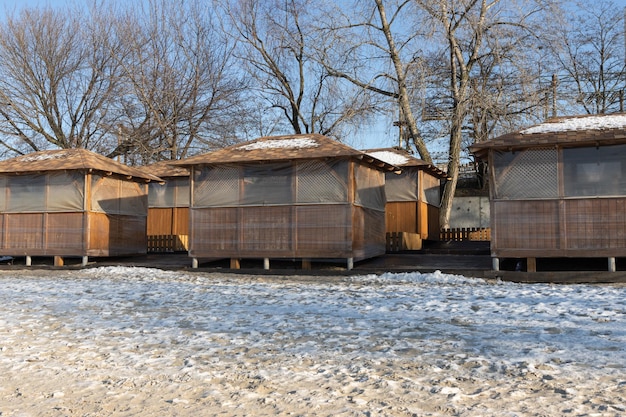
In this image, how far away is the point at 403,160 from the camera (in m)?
20.2

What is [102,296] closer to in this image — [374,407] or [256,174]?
[256,174]

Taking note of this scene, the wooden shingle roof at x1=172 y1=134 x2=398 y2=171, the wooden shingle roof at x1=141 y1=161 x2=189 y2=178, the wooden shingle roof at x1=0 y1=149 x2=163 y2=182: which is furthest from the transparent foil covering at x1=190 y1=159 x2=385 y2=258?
the wooden shingle roof at x1=141 y1=161 x2=189 y2=178

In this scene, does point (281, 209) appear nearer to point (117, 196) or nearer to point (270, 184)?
point (270, 184)

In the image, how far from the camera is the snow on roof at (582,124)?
12.2 m

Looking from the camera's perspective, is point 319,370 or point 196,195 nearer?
point 319,370

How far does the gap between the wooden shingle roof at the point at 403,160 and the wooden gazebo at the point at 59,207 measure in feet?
30.4

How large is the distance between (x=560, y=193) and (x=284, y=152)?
6.50 meters

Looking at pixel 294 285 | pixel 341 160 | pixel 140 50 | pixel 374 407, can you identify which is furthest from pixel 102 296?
pixel 140 50

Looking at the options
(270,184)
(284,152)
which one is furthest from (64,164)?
(284,152)

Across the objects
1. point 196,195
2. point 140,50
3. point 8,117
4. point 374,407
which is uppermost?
Answer: point 140,50

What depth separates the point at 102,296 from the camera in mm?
9984

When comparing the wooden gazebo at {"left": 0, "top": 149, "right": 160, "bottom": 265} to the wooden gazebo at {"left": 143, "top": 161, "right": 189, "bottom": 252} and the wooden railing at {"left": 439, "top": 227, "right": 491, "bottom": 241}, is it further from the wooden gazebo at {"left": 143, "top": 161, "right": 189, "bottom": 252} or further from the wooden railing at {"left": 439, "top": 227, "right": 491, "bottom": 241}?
the wooden railing at {"left": 439, "top": 227, "right": 491, "bottom": 241}

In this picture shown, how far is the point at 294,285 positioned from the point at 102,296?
3.76 metres

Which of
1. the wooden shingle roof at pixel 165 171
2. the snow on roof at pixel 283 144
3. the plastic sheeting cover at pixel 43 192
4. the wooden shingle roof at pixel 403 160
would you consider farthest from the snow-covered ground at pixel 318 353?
the wooden shingle roof at pixel 165 171
